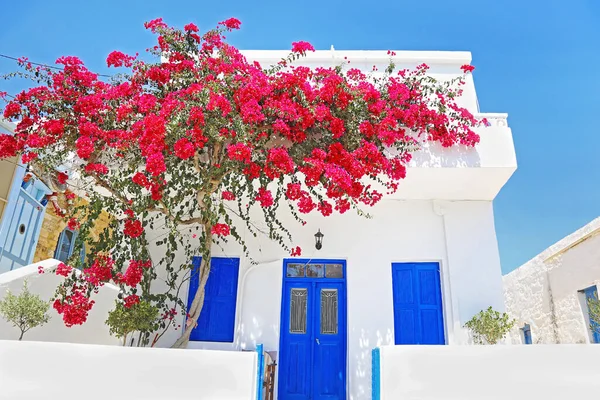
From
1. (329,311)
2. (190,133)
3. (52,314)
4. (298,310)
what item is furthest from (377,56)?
(52,314)

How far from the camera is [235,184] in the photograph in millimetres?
5535

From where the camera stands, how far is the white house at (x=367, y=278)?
6.82m

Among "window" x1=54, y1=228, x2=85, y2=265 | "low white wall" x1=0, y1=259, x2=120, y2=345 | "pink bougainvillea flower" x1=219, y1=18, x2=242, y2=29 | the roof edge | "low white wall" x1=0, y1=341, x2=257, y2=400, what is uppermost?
the roof edge

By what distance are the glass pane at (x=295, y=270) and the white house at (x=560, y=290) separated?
6.27 meters

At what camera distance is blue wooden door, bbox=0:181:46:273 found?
783 centimetres

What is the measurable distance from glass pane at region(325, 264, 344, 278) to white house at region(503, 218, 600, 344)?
561cm

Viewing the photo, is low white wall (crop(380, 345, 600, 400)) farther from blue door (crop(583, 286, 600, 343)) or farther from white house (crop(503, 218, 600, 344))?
white house (crop(503, 218, 600, 344))

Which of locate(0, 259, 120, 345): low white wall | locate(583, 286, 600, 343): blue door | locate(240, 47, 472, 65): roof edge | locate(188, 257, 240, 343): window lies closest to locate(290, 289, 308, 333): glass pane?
locate(188, 257, 240, 343): window

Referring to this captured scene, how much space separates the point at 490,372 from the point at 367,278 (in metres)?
3.35

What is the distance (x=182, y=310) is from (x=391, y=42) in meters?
6.19

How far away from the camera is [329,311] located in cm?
720

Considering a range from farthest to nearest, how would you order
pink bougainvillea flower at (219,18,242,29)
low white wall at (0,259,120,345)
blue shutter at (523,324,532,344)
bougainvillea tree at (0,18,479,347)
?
blue shutter at (523,324,532,344), pink bougainvillea flower at (219,18,242,29), low white wall at (0,259,120,345), bougainvillea tree at (0,18,479,347)

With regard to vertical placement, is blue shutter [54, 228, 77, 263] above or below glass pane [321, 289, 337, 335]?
above

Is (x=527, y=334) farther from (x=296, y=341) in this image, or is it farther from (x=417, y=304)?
(x=296, y=341)
